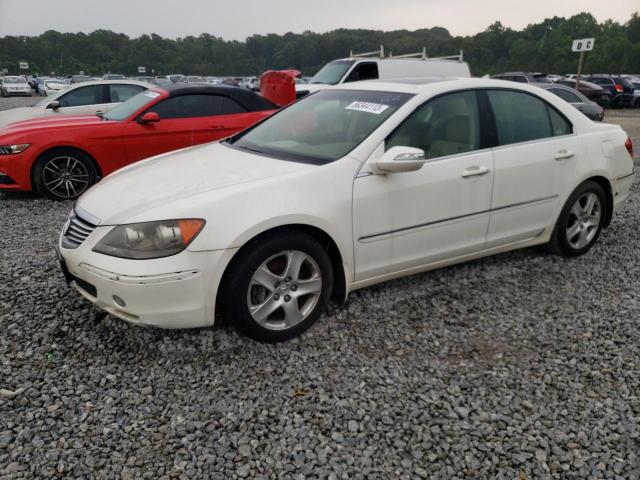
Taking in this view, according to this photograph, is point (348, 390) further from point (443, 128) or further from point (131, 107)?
point (131, 107)

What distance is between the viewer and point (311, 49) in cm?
9631

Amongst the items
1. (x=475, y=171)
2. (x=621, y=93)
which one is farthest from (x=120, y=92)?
(x=621, y=93)

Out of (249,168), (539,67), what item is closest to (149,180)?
(249,168)

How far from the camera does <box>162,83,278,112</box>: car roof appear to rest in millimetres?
7059

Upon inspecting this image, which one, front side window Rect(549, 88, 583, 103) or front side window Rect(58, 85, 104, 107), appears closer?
front side window Rect(58, 85, 104, 107)

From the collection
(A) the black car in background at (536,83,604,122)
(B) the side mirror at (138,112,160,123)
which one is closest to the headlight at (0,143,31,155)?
(B) the side mirror at (138,112,160,123)

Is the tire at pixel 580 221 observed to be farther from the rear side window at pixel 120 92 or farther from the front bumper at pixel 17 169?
the rear side window at pixel 120 92

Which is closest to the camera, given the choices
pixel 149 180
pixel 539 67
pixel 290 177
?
pixel 290 177

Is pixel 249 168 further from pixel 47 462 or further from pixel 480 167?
pixel 47 462

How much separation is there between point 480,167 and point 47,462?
306 cm

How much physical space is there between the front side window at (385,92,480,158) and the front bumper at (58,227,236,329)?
1.42 metres

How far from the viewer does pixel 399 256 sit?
135 inches

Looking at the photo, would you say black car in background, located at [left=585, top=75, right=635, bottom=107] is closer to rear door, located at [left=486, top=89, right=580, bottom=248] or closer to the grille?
rear door, located at [left=486, top=89, right=580, bottom=248]

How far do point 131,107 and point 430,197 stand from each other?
509 centimetres
